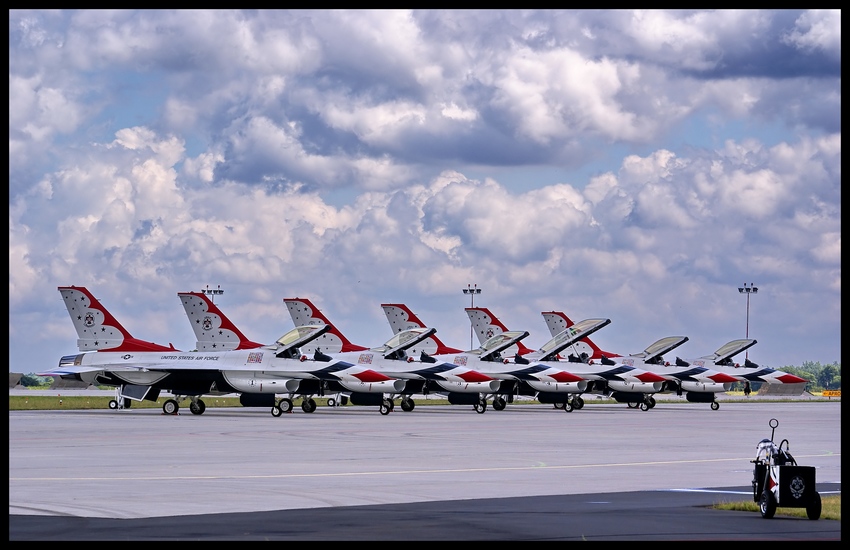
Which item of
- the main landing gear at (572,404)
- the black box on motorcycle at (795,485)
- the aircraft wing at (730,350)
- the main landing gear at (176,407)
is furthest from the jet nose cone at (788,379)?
the black box on motorcycle at (795,485)

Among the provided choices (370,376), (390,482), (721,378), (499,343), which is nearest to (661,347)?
(721,378)

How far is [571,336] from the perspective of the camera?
61.4m

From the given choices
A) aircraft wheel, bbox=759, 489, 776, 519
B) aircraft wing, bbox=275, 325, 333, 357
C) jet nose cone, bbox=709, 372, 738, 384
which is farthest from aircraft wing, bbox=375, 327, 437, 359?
aircraft wheel, bbox=759, 489, 776, 519

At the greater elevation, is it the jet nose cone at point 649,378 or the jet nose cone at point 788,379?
the jet nose cone at point 788,379

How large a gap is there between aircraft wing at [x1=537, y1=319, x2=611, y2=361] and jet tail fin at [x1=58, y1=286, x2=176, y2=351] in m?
19.2

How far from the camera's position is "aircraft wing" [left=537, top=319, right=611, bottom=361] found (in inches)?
2361

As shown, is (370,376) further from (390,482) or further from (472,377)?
(390,482)

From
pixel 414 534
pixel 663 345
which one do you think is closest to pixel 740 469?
pixel 414 534

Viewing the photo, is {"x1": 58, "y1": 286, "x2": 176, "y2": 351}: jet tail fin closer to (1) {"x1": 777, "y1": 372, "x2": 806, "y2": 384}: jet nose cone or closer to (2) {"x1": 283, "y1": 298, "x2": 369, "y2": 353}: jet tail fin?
(2) {"x1": 283, "y1": 298, "x2": 369, "y2": 353}: jet tail fin

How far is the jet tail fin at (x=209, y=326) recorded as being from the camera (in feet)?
187

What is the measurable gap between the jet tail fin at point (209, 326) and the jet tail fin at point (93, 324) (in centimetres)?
323

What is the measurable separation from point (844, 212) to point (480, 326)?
6324 cm

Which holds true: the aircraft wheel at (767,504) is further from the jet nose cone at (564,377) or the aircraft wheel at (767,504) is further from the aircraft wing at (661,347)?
the aircraft wing at (661,347)

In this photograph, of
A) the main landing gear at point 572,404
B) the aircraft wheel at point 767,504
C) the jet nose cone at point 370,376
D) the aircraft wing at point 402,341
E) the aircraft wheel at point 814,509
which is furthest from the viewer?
the main landing gear at point 572,404
